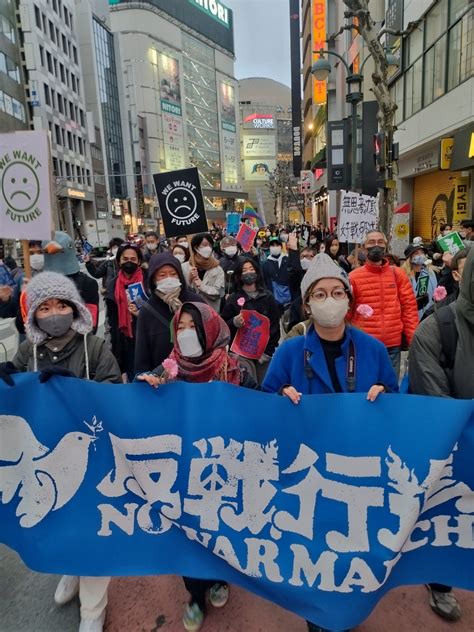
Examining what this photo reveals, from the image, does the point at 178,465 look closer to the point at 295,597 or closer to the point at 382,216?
the point at 295,597

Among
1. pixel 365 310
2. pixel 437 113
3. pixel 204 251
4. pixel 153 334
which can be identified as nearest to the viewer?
pixel 153 334

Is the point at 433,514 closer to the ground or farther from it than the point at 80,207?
closer to the ground

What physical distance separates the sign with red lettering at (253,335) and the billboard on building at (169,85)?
254 ft

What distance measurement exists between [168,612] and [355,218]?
6.02 metres

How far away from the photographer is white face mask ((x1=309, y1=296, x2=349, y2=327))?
2285 mm

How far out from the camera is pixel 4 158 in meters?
3.87

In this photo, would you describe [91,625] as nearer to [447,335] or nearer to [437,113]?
[447,335]

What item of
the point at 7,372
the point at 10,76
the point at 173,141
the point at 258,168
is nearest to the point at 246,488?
the point at 7,372

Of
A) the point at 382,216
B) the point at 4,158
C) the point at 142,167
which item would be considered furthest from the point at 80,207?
the point at 4,158

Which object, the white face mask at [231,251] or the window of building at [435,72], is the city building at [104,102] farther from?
the white face mask at [231,251]

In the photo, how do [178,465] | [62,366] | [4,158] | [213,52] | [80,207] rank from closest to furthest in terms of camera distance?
[178,465] → [62,366] → [4,158] → [80,207] → [213,52]

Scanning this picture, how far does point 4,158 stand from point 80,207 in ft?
170

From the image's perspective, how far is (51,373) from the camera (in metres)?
2.28

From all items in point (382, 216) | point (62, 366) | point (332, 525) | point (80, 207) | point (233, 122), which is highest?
point (233, 122)
